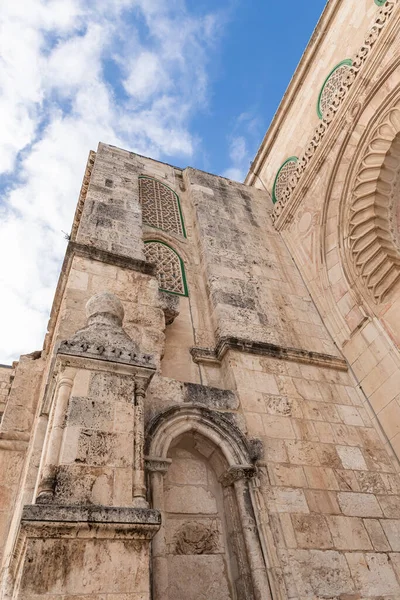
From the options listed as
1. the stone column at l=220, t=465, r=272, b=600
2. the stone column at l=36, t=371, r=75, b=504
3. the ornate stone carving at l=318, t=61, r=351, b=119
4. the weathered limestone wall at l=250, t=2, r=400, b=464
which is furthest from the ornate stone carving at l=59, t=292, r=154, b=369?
the ornate stone carving at l=318, t=61, r=351, b=119

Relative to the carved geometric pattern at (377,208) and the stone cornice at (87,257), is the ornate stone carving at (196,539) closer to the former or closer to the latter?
the stone cornice at (87,257)

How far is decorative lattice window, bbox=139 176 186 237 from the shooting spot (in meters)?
7.34

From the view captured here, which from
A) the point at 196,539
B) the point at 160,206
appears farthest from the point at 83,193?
the point at 196,539

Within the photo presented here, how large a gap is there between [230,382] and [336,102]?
19.8ft

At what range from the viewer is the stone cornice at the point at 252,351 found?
16.2 feet

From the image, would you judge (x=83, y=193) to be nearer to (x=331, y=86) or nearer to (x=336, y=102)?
(x=336, y=102)

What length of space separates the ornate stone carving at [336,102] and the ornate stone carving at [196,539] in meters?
6.62

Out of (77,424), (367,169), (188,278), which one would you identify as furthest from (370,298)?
(77,424)

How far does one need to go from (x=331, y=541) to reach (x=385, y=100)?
6439mm

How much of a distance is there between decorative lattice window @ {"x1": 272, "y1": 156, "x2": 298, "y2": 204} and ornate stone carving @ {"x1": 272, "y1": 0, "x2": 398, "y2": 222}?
0.31 meters

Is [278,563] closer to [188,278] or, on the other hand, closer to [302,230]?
[188,278]

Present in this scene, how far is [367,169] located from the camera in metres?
6.57

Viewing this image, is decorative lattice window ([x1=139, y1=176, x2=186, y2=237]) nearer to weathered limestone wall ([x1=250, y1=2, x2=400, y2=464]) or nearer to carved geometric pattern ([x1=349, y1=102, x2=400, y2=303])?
weathered limestone wall ([x1=250, y1=2, x2=400, y2=464])

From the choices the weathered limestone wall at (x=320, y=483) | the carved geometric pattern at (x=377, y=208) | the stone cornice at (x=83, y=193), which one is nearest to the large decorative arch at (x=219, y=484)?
the weathered limestone wall at (x=320, y=483)
